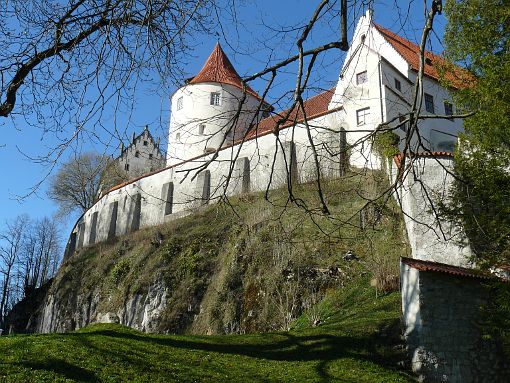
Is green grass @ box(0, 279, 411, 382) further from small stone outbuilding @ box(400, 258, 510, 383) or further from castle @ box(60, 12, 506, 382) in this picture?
castle @ box(60, 12, 506, 382)

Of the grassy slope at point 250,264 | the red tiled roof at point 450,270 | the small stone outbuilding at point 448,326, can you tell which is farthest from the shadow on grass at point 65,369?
the red tiled roof at point 450,270

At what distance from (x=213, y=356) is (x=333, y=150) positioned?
6711mm

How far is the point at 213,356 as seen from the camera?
404 inches

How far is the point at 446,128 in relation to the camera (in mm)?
24984

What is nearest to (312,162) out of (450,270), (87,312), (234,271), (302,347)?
(234,271)

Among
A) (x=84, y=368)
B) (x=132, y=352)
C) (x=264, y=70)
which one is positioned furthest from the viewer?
(x=132, y=352)

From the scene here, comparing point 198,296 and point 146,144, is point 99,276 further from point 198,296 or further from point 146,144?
point 146,144

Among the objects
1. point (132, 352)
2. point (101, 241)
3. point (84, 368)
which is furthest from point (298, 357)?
point (101, 241)

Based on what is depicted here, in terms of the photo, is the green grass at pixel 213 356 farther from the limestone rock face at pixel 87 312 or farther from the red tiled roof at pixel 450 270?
the limestone rock face at pixel 87 312

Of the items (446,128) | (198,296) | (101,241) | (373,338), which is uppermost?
(446,128)

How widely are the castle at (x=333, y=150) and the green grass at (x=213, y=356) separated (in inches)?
38.4

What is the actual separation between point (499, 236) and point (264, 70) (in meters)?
7.34

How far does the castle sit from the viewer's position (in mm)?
5109

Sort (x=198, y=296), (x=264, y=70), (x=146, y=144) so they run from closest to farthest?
1. (x=264, y=70)
2. (x=198, y=296)
3. (x=146, y=144)
